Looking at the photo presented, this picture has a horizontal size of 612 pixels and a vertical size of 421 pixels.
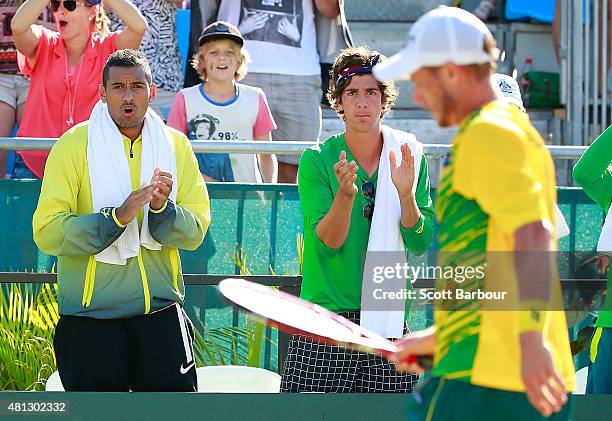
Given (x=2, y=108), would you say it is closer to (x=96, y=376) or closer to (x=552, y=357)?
(x=96, y=376)

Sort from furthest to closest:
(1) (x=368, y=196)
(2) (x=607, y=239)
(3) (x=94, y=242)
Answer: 1. (2) (x=607, y=239)
2. (1) (x=368, y=196)
3. (3) (x=94, y=242)

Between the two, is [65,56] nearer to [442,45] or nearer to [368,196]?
[368,196]

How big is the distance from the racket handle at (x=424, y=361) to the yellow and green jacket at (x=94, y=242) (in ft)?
6.21

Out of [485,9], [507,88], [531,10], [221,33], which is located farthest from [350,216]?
[531,10]

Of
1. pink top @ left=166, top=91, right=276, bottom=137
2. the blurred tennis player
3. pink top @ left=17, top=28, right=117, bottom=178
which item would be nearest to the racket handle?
the blurred tennis player

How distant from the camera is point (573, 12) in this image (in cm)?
995

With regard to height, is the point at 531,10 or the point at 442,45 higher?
the point at 531,10

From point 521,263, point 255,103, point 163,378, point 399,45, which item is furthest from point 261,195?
point 399,45

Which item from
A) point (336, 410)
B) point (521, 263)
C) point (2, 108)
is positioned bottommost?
point (336, 410)

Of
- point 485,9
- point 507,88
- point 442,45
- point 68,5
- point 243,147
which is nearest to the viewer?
point 442,45

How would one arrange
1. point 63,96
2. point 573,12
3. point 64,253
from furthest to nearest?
point 573,12 → point 63,96 → point 64,253

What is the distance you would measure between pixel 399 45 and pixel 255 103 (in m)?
3.30

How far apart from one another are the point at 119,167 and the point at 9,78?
2.43 meters

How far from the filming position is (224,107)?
744 cm
